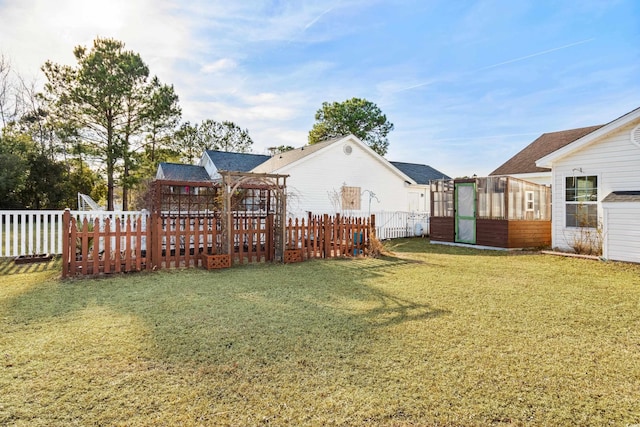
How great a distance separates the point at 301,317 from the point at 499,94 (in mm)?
16432

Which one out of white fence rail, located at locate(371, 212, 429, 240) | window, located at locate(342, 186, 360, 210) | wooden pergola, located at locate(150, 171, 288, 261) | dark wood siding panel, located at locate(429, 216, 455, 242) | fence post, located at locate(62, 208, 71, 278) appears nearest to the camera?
fence post, located at locate(62, 208, 71, 278)

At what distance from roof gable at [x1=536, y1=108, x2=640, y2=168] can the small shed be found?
1306 mm

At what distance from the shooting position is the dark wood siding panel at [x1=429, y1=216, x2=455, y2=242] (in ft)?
42.6

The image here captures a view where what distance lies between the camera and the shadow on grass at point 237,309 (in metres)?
3.31

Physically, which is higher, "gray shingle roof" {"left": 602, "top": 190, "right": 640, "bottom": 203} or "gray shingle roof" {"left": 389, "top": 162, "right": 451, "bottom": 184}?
"gray shingle roof" {"left": 389, "top": 162, "right": 451, "bottom": 184}

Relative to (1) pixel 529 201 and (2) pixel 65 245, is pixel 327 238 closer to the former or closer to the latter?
(2) pixel 65 245

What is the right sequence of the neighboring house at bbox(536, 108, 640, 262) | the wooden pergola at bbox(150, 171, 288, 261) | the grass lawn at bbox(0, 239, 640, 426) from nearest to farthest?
the grass lawn at bbox(0, 239, 640, 426)
the wooden pergola at bbox(150, 171, 288, 261)
the neighboring house at bbox(536, 108, 640, 262)

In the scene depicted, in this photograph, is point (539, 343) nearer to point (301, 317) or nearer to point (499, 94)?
point (301, 317)

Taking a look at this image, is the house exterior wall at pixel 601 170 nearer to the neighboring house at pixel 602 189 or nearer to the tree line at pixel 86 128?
the neighboring house at pixel 602 189

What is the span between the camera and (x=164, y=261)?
24.0 ft

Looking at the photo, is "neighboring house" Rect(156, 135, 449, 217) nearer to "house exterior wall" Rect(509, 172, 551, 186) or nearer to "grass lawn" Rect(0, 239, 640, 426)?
"house exterior wall" Rect(509, 172, 551, 186)

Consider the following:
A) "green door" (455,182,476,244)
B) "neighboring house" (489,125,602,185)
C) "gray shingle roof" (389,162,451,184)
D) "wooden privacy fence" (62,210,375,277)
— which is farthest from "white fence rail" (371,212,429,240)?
"wooden privacy fence" (62,210,375,277)

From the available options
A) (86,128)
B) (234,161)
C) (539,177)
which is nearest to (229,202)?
(539,177)

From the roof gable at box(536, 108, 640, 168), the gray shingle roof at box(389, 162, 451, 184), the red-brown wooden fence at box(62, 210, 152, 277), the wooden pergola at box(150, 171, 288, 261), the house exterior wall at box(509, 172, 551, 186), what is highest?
the gray shingle roof at box(389, 162, 451, 184)
